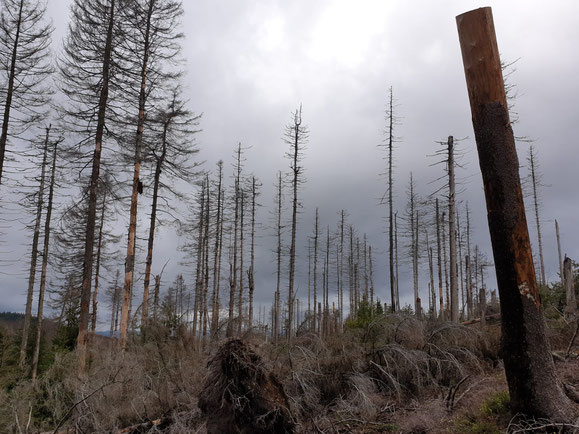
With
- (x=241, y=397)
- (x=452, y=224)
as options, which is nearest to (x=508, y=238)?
(x=241, y=397)

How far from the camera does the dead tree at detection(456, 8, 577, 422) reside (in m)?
4.41

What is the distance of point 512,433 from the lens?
4348 mm

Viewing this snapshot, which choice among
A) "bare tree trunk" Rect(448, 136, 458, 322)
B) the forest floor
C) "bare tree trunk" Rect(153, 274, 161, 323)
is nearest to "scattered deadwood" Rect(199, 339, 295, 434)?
the forest floor

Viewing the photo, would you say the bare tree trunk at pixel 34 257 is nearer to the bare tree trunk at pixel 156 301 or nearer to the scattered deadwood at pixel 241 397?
the bare tree trunk at pixel 156 301

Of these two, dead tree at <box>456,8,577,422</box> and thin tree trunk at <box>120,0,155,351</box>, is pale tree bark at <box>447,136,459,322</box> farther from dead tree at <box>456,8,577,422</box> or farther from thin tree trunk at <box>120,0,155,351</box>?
dead tree at <box>456,8,577,422</box>

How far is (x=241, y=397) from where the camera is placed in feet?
15.8

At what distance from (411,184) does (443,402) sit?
30.3 m

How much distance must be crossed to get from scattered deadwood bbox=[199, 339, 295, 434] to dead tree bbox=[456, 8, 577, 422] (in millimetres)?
2806

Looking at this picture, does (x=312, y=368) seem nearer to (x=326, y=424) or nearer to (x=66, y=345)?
(x=326, y=424)

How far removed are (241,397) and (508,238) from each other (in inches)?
144

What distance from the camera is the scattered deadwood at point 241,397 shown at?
4.93 meters

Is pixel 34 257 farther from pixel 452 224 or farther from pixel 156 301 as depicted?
pixel 452 224

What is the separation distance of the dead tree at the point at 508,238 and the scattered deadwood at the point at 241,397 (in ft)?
9.21

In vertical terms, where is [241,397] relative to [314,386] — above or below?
above
